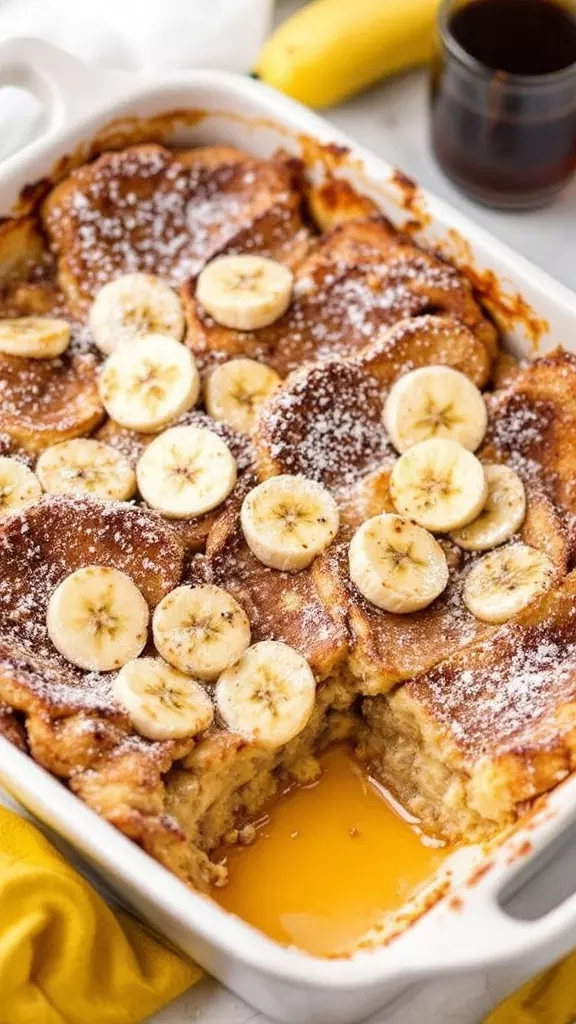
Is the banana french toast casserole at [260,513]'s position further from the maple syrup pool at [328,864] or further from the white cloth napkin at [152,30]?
the white cloth napkin at [152,30]

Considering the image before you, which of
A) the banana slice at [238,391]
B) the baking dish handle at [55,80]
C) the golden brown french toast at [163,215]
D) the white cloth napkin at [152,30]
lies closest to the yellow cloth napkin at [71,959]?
the banana slice at [238,391]

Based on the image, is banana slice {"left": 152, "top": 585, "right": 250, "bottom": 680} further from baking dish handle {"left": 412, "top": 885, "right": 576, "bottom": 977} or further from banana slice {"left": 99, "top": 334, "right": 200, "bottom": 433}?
baking dish handle {"left": 412, "top": 885, "right": 576, "bottom": 977}

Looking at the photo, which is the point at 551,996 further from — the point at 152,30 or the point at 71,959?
the point at 152,30

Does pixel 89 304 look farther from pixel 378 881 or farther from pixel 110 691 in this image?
pixel 378 881

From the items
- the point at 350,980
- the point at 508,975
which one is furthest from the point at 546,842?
the point at 350,980

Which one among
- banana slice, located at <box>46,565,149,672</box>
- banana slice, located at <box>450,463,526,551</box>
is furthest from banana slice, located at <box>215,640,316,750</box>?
banana slice, located at <box>450,463,526,551</box>

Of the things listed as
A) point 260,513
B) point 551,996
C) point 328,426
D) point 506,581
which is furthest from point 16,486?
point 551,996
